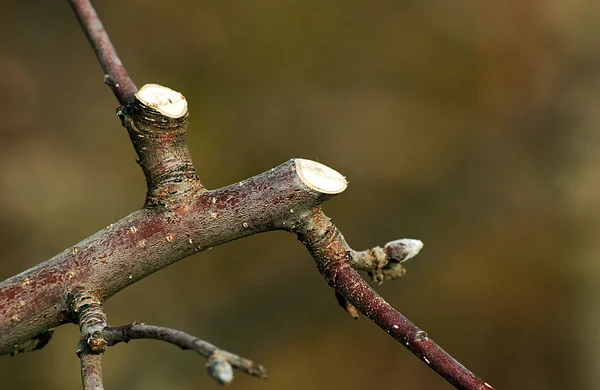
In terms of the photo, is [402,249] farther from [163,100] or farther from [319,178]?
[163,100]

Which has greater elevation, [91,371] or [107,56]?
[107,56]

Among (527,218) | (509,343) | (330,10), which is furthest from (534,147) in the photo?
(330,10)

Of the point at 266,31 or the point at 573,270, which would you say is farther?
the point at 266,31

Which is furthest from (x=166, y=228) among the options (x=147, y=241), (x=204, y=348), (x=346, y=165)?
(x=346, y=165)

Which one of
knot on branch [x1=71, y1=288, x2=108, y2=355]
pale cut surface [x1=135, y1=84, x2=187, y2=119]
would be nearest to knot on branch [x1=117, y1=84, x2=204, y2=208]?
pale cut surface [x1=135, y1=84, x2=187, y2=119]

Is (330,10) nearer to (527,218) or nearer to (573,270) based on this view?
(527,218)

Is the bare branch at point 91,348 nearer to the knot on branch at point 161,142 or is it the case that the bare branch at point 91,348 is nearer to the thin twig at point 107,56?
the knot on branch at point 161,142

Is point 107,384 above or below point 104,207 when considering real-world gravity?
below
